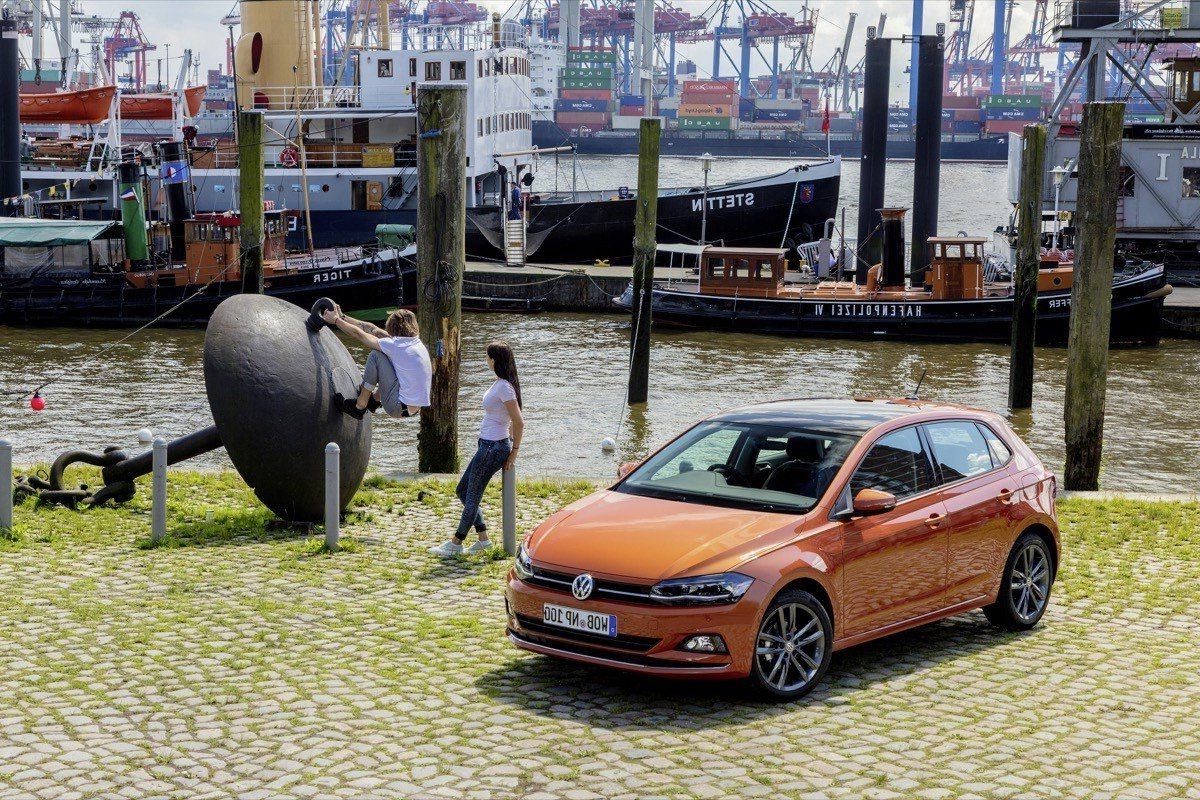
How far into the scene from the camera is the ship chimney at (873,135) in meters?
40.2

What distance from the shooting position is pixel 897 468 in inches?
322

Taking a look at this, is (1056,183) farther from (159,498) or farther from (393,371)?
(159,498)

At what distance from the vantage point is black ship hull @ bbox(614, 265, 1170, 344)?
33656 millimetres

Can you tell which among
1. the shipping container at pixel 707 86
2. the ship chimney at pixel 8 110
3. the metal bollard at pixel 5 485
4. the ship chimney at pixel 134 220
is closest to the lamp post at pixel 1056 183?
the ship chimney at pixel 134 220

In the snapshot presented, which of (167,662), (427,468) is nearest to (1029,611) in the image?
(167,662)

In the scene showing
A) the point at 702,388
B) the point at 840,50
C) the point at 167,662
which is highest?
the point at 840,50

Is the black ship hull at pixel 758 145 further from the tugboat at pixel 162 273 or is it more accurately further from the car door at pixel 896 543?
the car door at pixel 896 543

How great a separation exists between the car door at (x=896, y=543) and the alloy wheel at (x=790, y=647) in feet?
0.90

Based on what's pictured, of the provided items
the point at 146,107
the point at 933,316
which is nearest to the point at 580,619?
the point at 933,316

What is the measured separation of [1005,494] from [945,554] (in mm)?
699

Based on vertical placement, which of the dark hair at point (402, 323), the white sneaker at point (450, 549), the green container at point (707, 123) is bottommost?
the white sneaker at point (450, 549)

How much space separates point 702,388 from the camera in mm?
28344

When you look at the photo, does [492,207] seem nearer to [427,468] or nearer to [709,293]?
[709,293]

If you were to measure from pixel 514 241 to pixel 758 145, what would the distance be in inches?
4765
